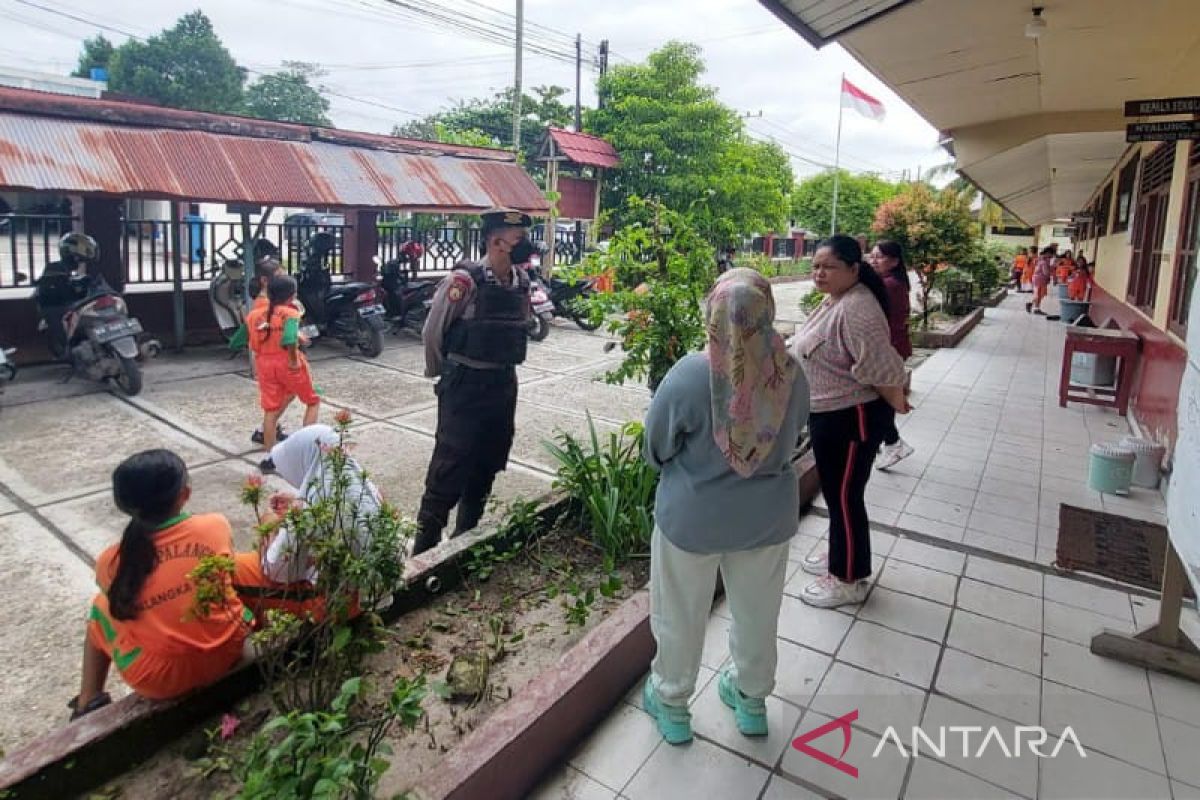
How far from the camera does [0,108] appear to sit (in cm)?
661

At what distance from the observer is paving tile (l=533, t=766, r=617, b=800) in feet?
7.13

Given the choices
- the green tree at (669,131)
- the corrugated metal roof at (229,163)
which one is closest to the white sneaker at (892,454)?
the corrugated metal roof at (229,163)

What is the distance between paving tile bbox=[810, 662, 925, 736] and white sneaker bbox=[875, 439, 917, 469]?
2.68m

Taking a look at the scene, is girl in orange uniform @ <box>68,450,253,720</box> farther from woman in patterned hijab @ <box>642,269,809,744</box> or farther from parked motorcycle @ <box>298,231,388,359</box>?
parked motorcycle @ <box>298,231,388,359</box>

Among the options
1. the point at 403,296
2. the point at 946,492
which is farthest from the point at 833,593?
the point at 403,296

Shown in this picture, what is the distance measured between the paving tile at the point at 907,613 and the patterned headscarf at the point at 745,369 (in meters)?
1.52

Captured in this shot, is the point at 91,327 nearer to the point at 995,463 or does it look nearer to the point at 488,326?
the point at 488,326

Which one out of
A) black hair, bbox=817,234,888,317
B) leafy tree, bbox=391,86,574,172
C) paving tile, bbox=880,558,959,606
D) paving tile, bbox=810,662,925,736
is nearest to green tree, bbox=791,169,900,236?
leafy tree, bbox=391,86,574,172

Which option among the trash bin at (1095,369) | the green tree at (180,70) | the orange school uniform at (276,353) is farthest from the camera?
the green tree at (180,70)

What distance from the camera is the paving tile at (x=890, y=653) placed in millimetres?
2795

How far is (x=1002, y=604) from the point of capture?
334 cm

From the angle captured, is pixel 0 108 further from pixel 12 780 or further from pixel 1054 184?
pixel 1054 184

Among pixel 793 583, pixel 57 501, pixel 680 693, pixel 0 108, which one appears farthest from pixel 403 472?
pixel 0 108

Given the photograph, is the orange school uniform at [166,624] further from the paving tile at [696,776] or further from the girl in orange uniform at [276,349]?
the girl in orange uniform at [276,349]
